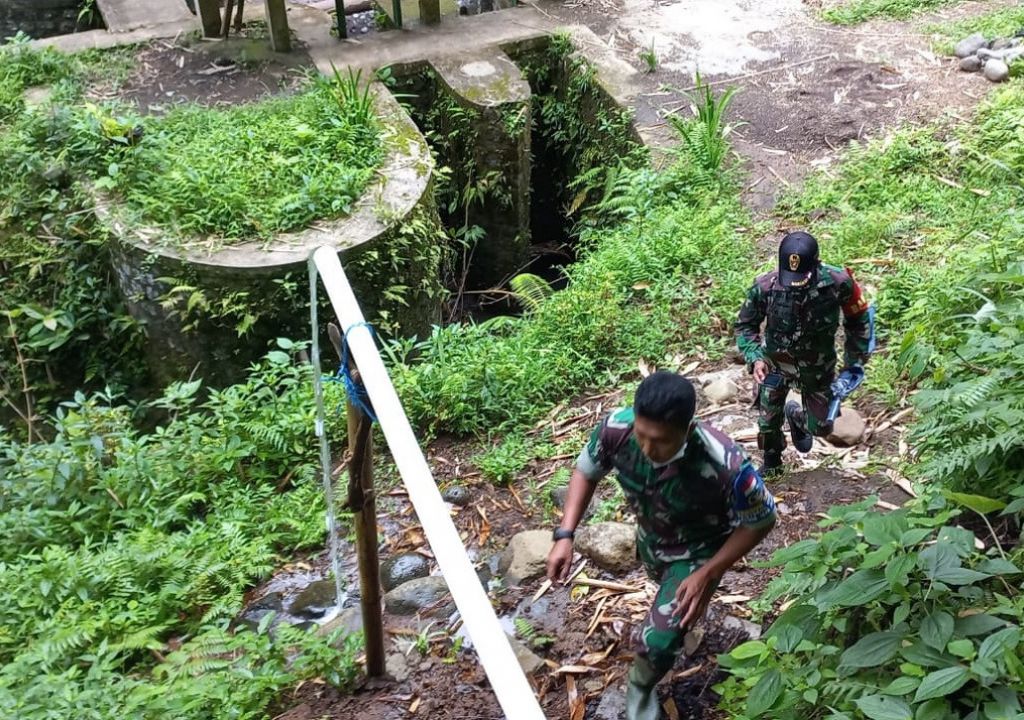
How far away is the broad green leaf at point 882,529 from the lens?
2688 mm

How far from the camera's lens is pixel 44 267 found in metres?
6.80

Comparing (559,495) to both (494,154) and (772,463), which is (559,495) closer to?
(772,463)

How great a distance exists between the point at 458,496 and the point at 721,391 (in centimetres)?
166

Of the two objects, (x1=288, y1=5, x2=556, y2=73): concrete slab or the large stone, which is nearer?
the large stone

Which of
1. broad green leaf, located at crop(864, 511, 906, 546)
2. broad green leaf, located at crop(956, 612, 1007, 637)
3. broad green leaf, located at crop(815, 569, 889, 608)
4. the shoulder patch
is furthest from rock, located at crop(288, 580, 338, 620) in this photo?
broad green leaf, located at crop(956, 612, 1007, 637)

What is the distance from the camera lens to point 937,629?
2533mm

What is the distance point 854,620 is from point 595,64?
6836mm

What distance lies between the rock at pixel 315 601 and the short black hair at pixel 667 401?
2.39 meters

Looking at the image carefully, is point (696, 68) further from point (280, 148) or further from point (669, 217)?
point (280, 148)

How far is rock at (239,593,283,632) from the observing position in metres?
4.34

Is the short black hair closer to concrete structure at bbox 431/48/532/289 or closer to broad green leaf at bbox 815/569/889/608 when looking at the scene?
broad green leaf at bbox 815/569/889/608

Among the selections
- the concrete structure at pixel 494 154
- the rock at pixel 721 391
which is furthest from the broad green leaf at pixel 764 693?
the concrete structure at pixel 494 154

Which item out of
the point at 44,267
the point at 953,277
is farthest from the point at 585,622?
the point at 44,267

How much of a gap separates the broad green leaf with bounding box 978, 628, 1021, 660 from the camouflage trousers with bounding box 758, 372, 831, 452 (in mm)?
1810
